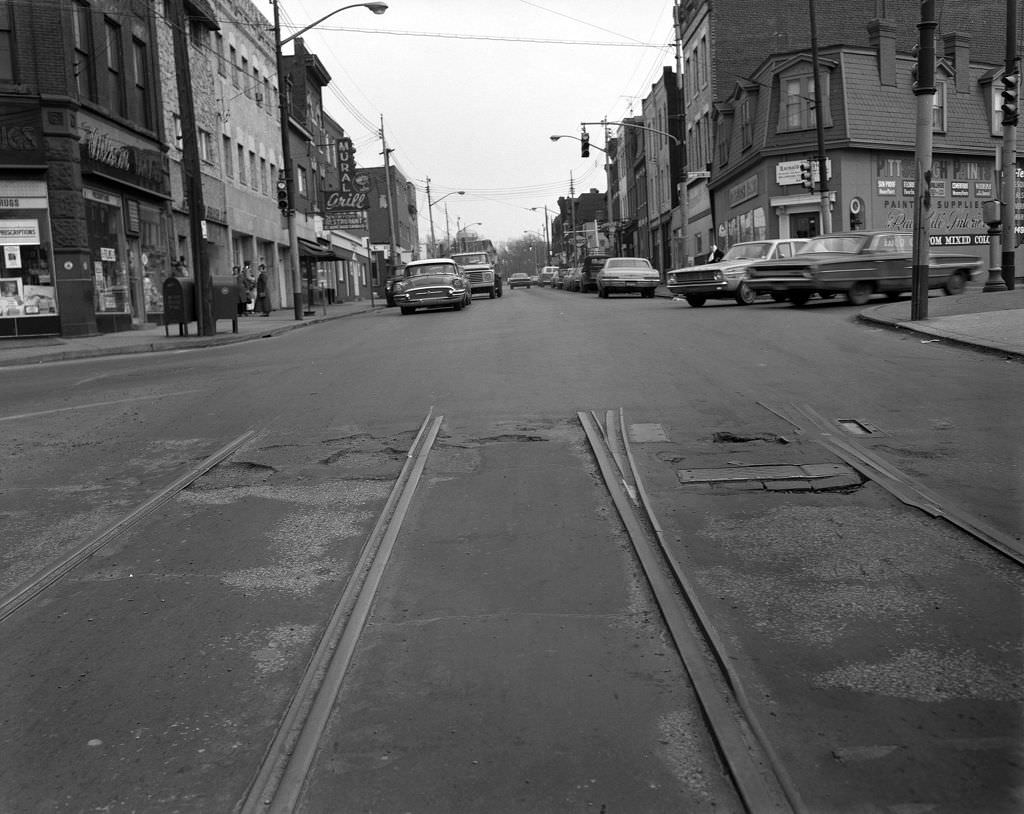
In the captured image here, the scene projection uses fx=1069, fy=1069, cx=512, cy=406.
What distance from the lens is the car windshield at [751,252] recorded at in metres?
25.4

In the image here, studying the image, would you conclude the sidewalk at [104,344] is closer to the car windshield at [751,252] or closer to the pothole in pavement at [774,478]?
the car windshield at [751,252]

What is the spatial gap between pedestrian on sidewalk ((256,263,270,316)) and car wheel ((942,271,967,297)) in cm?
2149

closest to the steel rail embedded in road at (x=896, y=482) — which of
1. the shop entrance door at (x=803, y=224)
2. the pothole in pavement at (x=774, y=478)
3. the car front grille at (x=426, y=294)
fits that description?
the pothole in pavement at (x=774, y=478)

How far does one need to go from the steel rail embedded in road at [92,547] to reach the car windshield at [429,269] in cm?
2352

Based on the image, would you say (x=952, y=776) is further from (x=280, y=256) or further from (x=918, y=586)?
(x=280, y=256)

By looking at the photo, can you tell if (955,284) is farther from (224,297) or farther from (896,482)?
(896,482)

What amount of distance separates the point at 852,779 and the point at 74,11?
2433 cm

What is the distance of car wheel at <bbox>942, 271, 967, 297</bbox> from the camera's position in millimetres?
24172

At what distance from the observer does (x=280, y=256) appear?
45906 mm

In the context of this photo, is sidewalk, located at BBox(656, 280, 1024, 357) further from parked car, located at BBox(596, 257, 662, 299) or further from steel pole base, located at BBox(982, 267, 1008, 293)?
parked car, located at BBox(596, 257, 662, 299)

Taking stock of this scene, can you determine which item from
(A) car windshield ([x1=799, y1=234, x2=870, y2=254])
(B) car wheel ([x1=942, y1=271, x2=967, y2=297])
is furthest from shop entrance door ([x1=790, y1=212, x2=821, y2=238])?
(A) car windshield ([x1=799, y1=234, x2=870, y2=254])

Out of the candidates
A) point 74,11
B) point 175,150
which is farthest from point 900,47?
point 74,11

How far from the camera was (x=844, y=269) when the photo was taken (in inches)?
876

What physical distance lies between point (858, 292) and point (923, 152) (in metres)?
6.95
